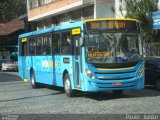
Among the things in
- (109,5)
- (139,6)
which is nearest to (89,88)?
(139,6)

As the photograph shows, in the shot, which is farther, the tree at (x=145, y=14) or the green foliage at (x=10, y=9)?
the green foliage at (x=10, y=9)

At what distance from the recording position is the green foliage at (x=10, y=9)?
277ft

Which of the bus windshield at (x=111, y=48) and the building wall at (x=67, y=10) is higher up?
the building wall at (x=67, y=10)

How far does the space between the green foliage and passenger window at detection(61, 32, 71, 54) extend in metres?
66.9

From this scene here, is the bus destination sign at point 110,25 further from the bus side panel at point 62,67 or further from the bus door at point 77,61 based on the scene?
the bus side panel at point 62,67

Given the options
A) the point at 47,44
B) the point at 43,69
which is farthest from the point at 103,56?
the point at 43,69

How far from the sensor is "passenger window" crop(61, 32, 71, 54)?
17836 mm

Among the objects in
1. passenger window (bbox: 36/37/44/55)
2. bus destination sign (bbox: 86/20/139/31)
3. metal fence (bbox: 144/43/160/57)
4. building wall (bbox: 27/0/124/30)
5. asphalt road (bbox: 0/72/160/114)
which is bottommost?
asphalt road (bbox: 0/72/160/114)

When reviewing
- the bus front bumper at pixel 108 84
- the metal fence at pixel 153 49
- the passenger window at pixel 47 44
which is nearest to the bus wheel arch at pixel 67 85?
the bus front bumper at pixel 108 84

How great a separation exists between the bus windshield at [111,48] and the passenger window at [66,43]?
1.56 meters

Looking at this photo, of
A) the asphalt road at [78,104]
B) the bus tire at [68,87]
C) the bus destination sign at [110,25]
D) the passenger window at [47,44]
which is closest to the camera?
the asphalt road at [78,104]

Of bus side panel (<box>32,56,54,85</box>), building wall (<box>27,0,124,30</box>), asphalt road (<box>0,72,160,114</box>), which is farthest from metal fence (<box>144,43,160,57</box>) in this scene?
asphalt road (<box>0,72,160,114</box>)

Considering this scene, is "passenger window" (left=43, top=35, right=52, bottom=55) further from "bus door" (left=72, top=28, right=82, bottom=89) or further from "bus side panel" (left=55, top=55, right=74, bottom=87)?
"bus door" (left=72, top=28, right=82, bottom=89)

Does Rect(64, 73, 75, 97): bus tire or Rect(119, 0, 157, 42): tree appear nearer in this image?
Rect(64, 73, 75, 97): bus tire
